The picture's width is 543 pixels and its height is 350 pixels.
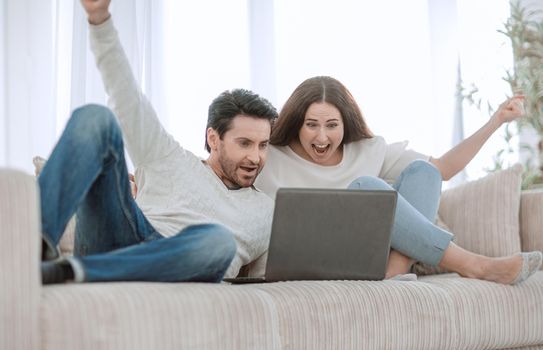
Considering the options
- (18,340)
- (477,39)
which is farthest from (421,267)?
(477,39)

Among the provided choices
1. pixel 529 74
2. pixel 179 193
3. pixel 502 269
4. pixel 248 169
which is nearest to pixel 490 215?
pixel 502 269

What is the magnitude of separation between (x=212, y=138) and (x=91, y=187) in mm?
721

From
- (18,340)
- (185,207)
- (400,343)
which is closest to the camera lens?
(18,340)

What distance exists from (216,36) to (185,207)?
1.78m

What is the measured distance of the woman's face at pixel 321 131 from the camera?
268 cm

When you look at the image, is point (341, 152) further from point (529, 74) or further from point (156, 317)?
point (156, 317)

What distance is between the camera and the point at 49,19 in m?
3.51

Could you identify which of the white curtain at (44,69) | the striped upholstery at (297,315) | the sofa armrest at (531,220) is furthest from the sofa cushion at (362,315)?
the white curtain at (44,69)

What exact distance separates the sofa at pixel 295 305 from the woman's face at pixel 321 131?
44 cm

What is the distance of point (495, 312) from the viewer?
220cm

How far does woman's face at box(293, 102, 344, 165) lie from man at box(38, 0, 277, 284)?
278 millimetres

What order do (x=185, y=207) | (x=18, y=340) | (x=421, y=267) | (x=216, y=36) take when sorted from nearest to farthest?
(x=18, y=340), (x=185, y=207), (x=421, y=267), (x=216, y=36)

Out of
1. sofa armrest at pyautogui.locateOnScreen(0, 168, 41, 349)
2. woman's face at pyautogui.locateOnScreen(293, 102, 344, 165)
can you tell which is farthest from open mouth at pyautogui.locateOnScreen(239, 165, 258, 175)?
sofa armrest at pyautogui.locateOnScreen(0, 168, 41, 349)

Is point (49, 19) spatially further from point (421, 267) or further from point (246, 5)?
point (421, 267)
